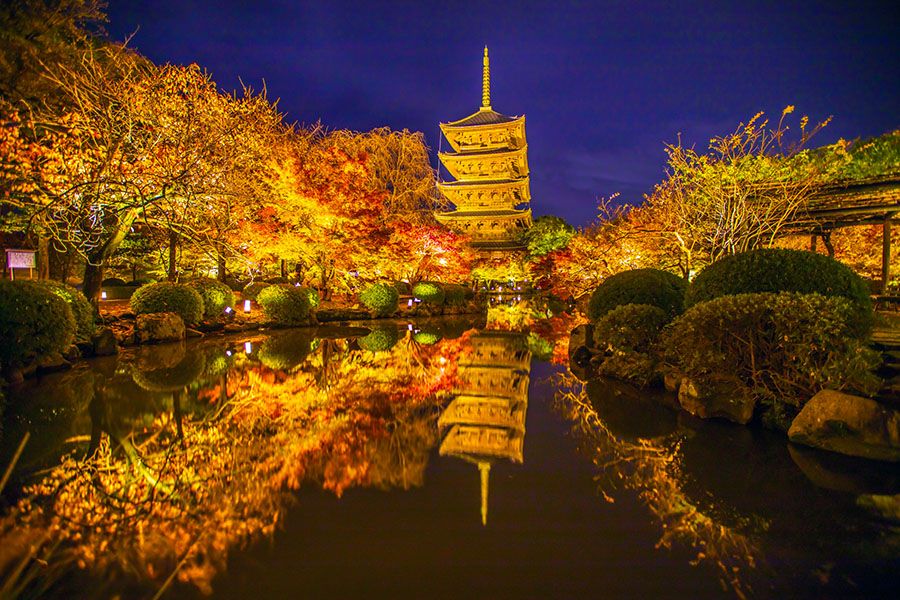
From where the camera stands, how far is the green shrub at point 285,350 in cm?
894

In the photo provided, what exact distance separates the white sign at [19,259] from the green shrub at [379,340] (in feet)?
29.2

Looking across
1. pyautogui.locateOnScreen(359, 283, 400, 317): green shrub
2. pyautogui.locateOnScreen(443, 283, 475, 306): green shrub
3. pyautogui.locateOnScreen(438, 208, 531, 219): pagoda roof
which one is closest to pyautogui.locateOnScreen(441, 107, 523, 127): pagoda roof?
pyautogui.locateOnScreen(438, 208, 531, 219): pagoda roof

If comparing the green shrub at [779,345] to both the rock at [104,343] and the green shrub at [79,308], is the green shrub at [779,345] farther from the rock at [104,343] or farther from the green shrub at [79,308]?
the rock at [104,343]

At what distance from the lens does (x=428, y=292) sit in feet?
72.6

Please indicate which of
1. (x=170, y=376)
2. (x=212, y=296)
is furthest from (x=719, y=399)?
(x=212, y=296)

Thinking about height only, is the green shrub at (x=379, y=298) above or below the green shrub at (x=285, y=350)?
above

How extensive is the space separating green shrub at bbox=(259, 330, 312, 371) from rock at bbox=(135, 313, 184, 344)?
6.93 ft

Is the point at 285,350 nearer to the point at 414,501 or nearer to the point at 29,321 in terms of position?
the point at 29,321

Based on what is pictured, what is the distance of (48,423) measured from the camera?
508 cm

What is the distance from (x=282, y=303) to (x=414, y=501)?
1286cm

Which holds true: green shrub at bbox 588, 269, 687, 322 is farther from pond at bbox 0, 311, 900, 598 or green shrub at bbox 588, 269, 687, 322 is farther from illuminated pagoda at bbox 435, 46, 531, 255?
illuminated pagoda at bbox 435, 46, 531, 255

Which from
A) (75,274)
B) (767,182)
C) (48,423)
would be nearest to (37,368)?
(48,423)

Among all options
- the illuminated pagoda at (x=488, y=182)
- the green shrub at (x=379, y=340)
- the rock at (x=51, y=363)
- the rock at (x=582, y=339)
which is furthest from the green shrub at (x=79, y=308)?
the illuminated pagoda at (x=488, y=182)

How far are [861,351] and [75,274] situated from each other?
2809 centimetres
